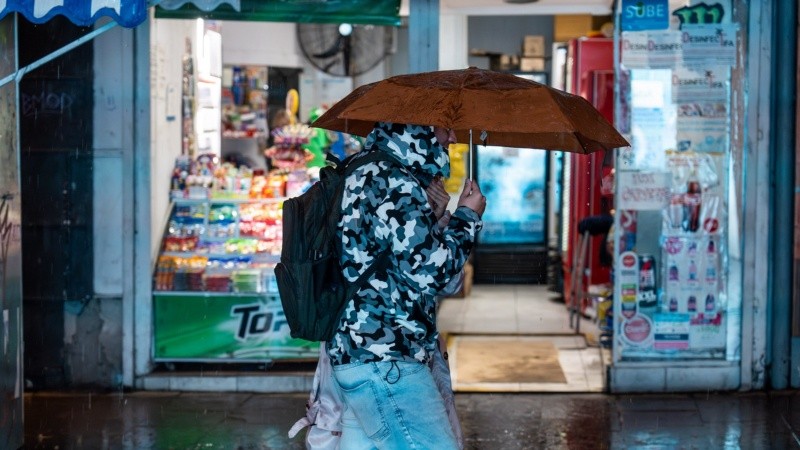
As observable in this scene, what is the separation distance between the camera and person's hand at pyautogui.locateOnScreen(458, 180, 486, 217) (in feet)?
14.1

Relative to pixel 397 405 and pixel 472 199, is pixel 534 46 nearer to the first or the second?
pixel 472 199

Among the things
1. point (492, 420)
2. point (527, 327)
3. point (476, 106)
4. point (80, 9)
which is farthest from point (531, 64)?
point (476, 106)

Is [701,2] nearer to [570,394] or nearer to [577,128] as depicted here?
[570,394]

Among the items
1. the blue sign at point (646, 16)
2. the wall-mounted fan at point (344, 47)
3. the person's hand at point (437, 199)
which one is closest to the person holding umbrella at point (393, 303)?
the person's hand at point (437, 199)

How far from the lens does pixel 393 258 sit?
13.4 feet

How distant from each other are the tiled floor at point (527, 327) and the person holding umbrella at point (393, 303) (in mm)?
4359

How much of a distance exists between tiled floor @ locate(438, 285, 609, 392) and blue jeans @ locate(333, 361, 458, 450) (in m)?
4.34

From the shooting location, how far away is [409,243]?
402 cm

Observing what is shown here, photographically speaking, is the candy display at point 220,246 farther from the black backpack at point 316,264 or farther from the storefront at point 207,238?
the black backpack at point 316,264

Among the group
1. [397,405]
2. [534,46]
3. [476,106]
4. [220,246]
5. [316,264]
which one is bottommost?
[397,405]

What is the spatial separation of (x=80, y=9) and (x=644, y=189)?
4073 mm

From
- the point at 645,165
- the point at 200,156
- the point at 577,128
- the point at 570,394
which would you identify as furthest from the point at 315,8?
the point at 577,128

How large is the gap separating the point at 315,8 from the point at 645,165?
248 centimetres

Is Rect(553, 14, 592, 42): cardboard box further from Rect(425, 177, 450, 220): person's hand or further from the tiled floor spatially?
Rect(425, 177, 450, 220): person's hand
